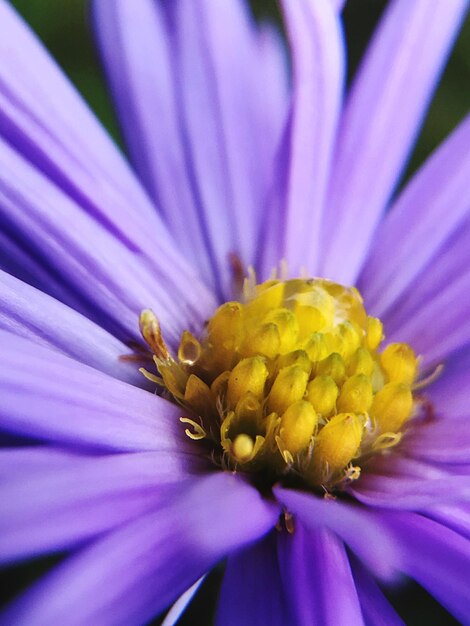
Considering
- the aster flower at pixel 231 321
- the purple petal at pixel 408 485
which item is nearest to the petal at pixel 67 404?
the aster flower at pixel 231 321

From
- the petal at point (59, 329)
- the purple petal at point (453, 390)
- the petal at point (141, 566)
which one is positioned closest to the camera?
the petal at point (141, 566)

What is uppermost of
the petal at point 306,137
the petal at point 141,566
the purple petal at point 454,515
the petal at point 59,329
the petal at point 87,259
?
the petal at point 306,137

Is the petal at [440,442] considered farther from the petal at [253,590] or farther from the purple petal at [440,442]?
the petal at [253,590]

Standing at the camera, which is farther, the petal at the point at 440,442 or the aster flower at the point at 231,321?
the petal at the point at 440,442

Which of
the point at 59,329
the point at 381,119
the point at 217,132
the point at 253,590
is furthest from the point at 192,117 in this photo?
the point at 253,590

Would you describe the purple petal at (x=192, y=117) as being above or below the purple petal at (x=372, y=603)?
above

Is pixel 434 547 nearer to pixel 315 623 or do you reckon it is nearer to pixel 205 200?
pixel 315 623

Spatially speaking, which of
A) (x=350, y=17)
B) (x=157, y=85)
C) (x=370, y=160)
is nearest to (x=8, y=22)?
(x=157, y=85)
